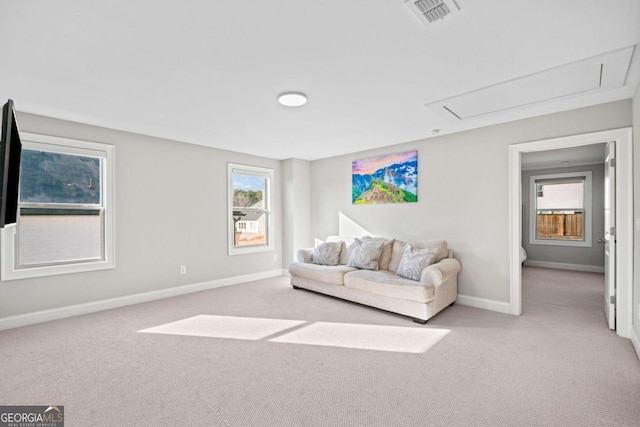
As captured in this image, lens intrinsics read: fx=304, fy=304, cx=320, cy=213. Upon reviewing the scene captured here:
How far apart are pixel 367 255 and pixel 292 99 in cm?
249

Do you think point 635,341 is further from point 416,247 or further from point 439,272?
point 416,247

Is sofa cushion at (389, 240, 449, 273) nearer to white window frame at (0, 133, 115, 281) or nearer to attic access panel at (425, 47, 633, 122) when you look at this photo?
attic access panel at (425, 47, 633, 122)

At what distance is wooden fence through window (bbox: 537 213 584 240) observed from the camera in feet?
22.5

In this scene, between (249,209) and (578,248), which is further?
(578,248)

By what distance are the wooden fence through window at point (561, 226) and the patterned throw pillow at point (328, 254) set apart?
5462mm

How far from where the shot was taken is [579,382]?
2.23 meters

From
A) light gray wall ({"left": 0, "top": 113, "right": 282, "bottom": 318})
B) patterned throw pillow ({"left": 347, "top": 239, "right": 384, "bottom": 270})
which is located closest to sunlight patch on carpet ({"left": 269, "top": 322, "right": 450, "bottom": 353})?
patterned throw pillow ({"left": 347, "top": 239, "right": 384, "bottom": 270})

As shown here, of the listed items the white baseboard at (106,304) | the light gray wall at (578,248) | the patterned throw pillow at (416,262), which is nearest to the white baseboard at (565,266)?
the light gray wall at (578,248)

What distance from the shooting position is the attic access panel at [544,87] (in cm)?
240

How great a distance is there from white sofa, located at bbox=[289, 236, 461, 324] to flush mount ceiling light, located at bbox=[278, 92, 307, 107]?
231 cm

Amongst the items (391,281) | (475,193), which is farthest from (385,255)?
(475,193)

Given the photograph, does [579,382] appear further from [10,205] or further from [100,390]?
[10,205]

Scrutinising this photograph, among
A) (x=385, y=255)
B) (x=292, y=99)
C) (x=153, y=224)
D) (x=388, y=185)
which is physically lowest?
(x=385, y=255)

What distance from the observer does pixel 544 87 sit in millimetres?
→ 2805
